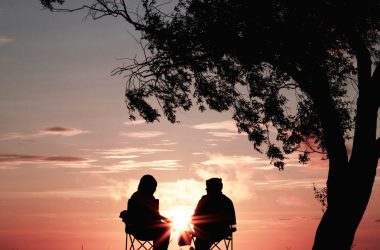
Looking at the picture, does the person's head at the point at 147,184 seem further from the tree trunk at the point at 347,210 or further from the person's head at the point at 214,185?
the tree trunk at the point at 347,210

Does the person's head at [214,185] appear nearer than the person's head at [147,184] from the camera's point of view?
No

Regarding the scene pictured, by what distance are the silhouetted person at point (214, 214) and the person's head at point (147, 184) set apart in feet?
4.37

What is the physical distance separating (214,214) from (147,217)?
1453mm

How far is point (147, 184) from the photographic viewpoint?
10.6m

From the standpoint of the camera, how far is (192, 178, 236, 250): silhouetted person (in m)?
11.4

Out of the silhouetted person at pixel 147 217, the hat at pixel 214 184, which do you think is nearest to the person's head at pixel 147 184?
the silhouetted person at pixel 147 217

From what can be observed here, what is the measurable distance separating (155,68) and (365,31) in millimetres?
5404

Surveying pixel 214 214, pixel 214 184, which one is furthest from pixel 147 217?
pixel 214 184

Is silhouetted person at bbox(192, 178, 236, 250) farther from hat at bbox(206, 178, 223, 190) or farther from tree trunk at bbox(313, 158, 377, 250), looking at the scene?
tree trunk at bbox(313, 158, 377, 250)

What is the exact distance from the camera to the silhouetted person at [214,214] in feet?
37.4

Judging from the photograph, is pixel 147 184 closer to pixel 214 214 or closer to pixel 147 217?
pixel 147 217

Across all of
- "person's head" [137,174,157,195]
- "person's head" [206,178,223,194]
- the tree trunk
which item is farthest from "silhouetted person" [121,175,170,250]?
the tree trunk

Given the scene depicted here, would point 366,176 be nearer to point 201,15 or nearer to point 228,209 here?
point 228,209

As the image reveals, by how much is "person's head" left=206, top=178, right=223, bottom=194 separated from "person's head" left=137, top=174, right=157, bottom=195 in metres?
1.32
